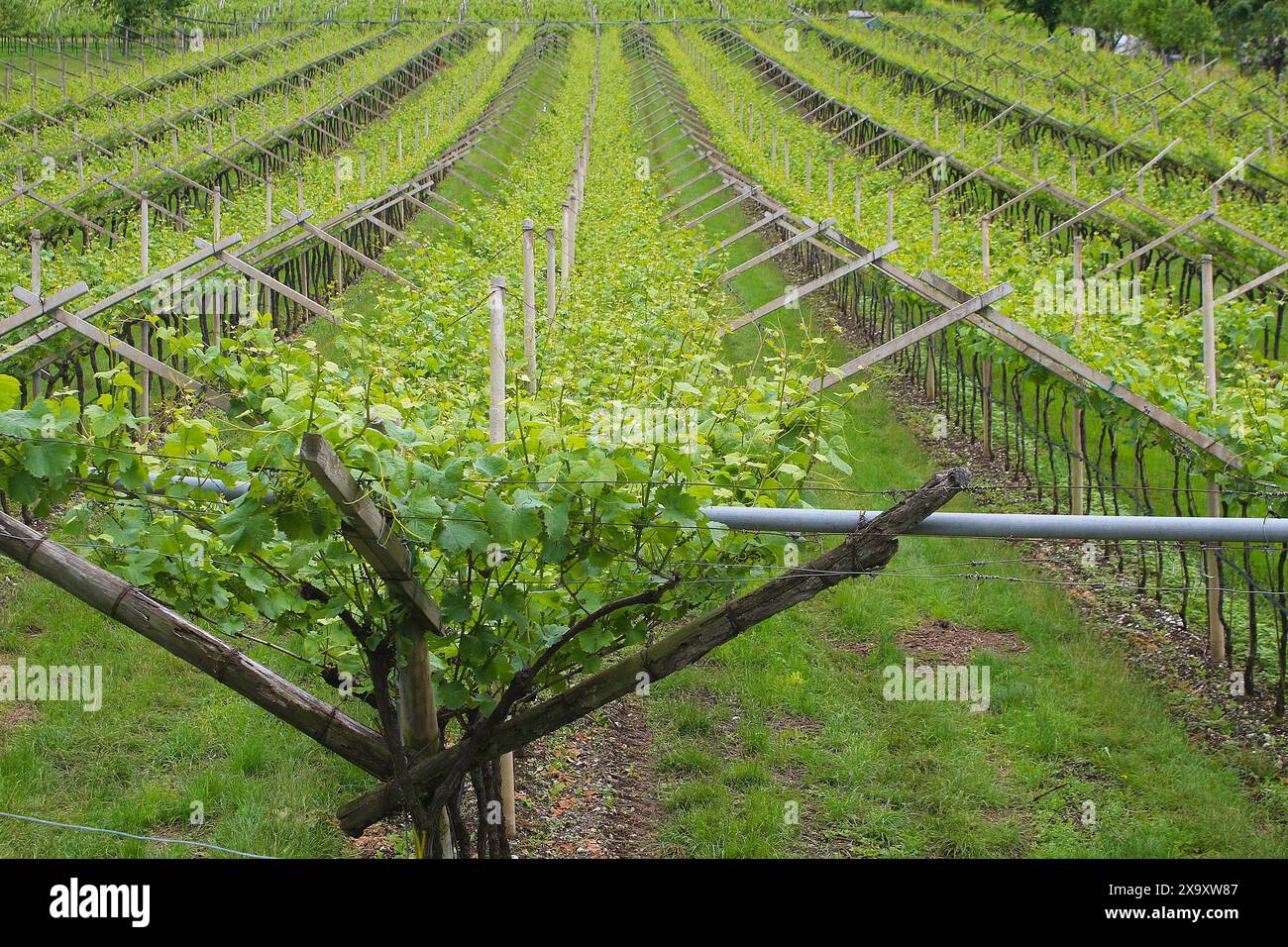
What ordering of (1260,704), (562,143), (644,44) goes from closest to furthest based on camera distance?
1. (1260,704)
2. (562,143)
3. (644,44)

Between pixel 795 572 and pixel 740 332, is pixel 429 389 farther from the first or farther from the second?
pixel 740 332

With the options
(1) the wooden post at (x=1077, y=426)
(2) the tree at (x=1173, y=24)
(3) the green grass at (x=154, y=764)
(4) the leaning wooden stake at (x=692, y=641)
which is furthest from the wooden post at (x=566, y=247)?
(2) the tree at (x=1173, y=24)

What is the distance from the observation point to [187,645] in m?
3.68

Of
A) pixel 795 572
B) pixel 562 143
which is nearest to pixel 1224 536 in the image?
pixel 795 572

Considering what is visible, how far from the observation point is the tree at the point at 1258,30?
35.8 meters

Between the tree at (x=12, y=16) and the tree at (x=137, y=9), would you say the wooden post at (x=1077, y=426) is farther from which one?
the tree at (x=137, y=9)

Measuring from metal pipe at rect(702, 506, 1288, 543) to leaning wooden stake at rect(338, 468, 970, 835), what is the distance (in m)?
0.07

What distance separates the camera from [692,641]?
148 inches

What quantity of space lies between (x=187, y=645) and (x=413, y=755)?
73 centimetres

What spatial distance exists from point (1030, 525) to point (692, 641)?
978mm

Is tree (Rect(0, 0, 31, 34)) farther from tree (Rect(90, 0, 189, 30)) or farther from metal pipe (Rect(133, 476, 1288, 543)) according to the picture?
metal pipe (Rect(133, 476, 1288, 543))

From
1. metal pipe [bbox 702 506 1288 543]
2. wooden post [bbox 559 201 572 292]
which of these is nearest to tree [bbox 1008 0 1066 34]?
wooden post [bbox 559 201 572 292]

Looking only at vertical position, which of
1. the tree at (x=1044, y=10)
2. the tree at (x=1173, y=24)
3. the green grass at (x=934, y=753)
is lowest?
the green grass at (x=934, y=753)

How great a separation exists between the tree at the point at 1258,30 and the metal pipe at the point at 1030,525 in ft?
117
